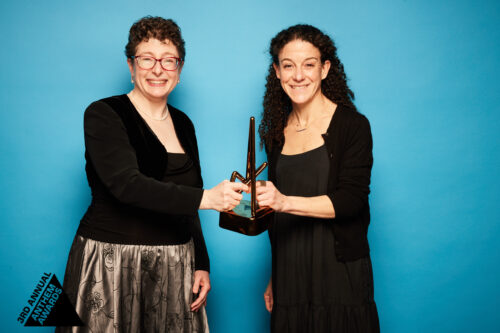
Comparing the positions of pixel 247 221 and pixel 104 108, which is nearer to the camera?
pixel 247 221

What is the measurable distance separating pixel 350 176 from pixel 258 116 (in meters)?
0.92

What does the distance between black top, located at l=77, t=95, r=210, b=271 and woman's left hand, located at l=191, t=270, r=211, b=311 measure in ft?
0.13

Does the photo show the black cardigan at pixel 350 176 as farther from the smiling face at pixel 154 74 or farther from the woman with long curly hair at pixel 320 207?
the smiling face at pixel 154 74

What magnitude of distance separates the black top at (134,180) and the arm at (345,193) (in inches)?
10.4

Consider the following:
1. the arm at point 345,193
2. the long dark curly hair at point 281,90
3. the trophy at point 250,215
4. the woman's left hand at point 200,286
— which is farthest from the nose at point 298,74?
the woman's left hand at point 200,286

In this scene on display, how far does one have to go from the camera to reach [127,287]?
153 cm

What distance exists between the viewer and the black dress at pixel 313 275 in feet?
5.25

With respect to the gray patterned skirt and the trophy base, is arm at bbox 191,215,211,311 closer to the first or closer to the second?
the gray patterned skirt

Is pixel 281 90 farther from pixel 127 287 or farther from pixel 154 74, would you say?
pixel 127 287

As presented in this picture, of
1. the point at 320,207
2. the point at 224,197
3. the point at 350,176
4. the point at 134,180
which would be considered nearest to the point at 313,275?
the point at 320,207

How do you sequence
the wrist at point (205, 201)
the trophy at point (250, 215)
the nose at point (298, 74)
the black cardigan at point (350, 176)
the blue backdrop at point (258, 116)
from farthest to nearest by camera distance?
the blue backdrop at point (258, 116) → the nose at point (298, 74) → the black cardigan at point (350, 176) → the wrist at point (205, 201) → the trophy at point (250, 215)

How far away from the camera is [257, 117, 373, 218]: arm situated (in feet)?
4.67

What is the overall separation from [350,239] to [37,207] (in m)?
1.68

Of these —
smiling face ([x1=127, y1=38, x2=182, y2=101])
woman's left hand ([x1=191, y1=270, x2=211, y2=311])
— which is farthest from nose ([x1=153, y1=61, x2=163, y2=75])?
woman's left hand ([x1=191, y1=270, x2=211, y2=311])
